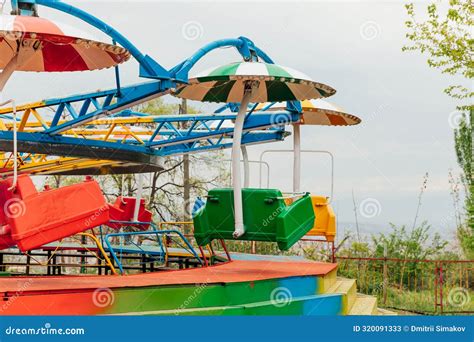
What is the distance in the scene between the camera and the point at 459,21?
19.4 m

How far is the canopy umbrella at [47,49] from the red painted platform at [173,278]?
203cm

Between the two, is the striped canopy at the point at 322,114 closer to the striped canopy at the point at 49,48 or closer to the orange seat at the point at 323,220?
the orange seat at the point at 323,220

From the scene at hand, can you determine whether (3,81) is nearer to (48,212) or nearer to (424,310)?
(48,212)

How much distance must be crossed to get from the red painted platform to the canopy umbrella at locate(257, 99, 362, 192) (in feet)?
4.37

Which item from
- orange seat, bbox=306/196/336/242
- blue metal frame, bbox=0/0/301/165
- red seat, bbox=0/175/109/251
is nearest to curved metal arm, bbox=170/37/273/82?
blue metal frame, bbox=0/0/301/165

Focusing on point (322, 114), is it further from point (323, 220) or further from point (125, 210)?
point (125, 210)

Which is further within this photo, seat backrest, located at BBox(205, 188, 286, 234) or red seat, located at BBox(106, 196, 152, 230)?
red seat, located at BBox(106, 196, 152, 230)

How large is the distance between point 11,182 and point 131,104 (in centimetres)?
292

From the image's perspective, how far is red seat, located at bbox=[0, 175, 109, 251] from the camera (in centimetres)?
729

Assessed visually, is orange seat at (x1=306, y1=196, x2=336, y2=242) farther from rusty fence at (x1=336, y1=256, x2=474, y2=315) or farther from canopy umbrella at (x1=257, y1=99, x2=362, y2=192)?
rusty fence at (x1=336, y1=256, x2=474, y2=315)

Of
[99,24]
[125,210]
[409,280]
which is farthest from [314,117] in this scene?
[125,210]

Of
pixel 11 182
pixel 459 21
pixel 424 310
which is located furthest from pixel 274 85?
pixel 459 21

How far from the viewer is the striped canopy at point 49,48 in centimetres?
746

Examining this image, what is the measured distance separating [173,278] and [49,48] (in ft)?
10.5
